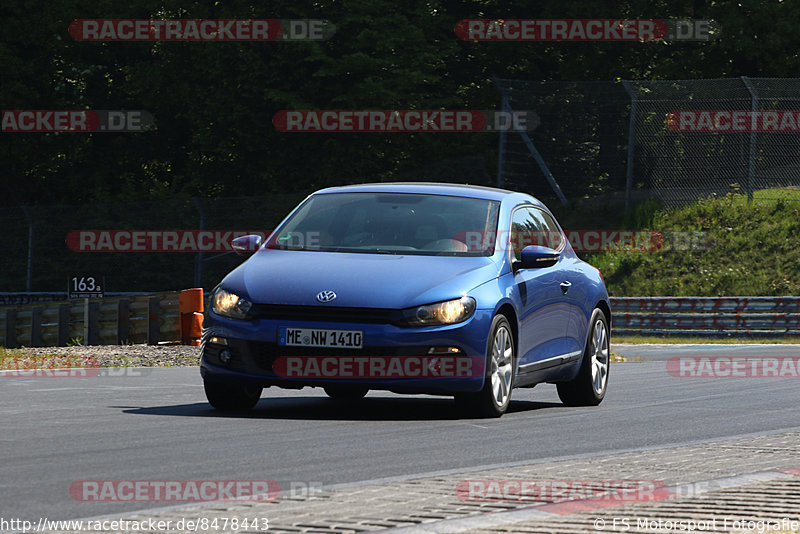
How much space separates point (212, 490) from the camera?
684cm

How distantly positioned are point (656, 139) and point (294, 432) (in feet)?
84.1

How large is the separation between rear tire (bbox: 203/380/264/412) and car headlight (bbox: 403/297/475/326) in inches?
54.0

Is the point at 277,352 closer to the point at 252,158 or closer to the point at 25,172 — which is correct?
the point at 252,158

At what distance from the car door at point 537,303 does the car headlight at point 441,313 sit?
91 cm

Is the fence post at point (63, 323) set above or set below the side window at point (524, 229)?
below

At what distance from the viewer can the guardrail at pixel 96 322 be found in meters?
25.6

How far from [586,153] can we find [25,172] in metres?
21.1

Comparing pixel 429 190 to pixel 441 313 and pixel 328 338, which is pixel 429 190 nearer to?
pixel 441 313

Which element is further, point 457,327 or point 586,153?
point 586,153

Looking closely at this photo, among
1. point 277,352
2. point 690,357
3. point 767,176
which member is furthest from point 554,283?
point 767,176

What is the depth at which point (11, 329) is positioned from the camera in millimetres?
31203

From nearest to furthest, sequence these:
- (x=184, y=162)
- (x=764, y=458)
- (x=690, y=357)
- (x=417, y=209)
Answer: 1. (x=764, y=458)
2. (x=417, y=209)
3. (x=690, y=357)
4. (x=184, y=162)

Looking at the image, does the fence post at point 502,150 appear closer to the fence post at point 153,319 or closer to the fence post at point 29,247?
the fence post at point 153,319

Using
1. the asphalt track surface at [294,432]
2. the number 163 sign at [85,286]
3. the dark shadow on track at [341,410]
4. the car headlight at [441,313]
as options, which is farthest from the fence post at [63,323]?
the car headlight at [441,313]
